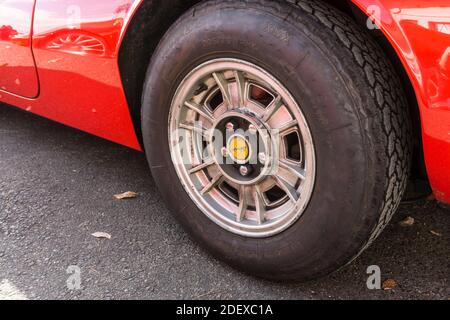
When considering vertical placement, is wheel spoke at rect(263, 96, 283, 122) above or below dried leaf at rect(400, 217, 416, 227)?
above

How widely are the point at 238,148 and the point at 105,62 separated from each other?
2.14 feet

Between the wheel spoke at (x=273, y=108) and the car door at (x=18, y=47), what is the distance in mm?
1230

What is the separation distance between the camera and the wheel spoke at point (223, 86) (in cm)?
173

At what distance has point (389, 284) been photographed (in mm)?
1791

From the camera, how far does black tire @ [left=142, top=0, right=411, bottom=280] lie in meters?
1.43

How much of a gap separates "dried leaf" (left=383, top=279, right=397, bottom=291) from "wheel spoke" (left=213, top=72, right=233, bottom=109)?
87 cm

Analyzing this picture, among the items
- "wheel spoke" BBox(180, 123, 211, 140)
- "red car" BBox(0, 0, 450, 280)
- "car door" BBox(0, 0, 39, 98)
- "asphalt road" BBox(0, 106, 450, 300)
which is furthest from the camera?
"car door" BBox(0, 0, 39, 98)

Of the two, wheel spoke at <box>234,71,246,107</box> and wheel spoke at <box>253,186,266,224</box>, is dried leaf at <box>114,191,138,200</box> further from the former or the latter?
wheel spoke at <box>234,71,246,107</box>

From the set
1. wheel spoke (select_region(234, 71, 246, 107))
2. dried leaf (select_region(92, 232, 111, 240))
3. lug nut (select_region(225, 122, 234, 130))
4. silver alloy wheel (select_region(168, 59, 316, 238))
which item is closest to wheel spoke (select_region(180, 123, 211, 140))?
silver alloy wheel (select_region(168, 59, 316, 238))

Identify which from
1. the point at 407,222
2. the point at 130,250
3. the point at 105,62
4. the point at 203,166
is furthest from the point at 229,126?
the point at 407,222

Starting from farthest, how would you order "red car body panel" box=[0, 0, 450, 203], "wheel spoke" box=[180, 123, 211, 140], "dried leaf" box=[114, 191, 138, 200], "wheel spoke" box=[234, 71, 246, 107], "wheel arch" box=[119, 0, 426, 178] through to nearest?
"dried leaf" box=[114, 191, 138, 200], "wheel spoke" box=[180, 123, 211, 140], "wheel spoke" box=[234, 71, 246, 107], "wheel arch" box=[119, 0, 426, 178], "red car body panel" box=[0, 0, 450, 203]

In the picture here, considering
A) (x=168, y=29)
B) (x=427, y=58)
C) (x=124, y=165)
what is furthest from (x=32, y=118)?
(x=427, y=58)

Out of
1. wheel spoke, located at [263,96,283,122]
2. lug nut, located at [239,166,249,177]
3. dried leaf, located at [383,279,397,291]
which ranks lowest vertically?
dried leaf, located at [383,279,397,291]
